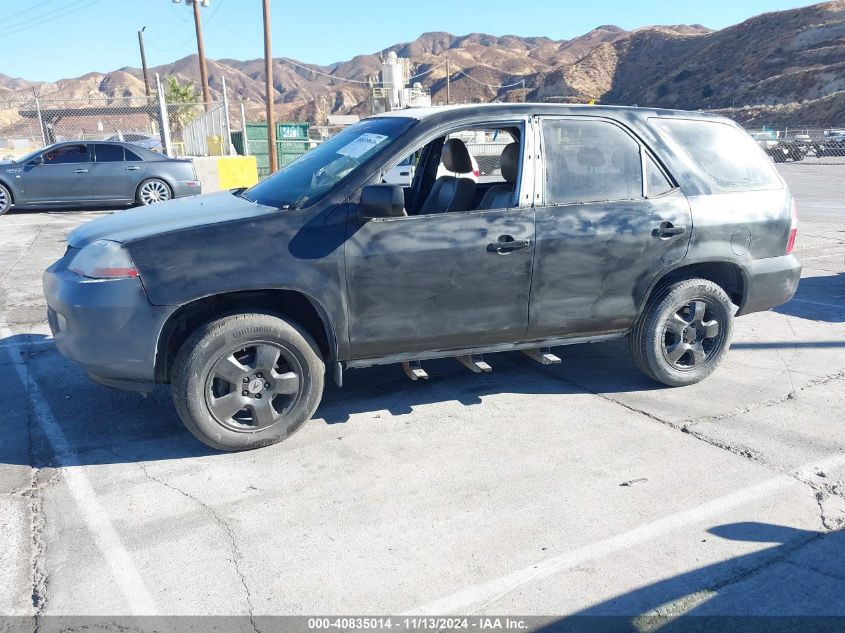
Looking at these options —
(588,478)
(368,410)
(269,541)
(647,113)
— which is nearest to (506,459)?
(588,478)

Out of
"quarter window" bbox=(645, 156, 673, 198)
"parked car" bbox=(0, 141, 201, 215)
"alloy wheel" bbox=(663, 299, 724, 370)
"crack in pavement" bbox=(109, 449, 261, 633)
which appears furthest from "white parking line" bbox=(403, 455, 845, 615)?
"parked car" bbox=(0, 141, 201, 215)

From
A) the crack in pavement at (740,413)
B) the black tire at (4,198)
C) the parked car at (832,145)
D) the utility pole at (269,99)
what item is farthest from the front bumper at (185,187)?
the parked car at (832,145)

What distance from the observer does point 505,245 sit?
421cm

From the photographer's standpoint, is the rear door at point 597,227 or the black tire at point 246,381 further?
the rear door at point 597,227

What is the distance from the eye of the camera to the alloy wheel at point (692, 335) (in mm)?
4906

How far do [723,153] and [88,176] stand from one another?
1278 cm

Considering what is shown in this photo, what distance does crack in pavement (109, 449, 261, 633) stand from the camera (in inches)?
109

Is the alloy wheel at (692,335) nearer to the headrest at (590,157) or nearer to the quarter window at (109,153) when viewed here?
the headrest at (590,157)

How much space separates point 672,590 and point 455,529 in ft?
3.26

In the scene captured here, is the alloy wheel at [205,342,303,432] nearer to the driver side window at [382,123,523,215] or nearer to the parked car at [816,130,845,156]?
the driver side window at [382,123,523,215]

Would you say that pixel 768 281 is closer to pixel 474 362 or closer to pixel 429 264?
pixel 474 362

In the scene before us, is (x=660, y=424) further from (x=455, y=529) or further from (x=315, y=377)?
(x=315, y=377)

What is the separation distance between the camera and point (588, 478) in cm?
377

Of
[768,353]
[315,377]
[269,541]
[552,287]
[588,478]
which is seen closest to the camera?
[269,541]
